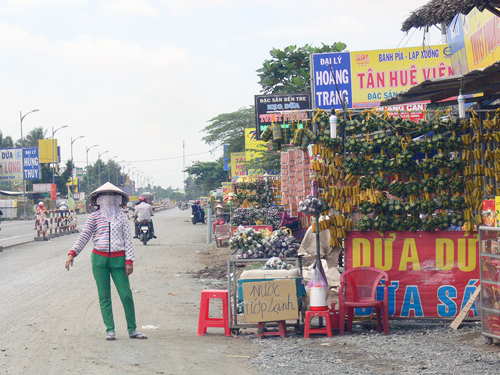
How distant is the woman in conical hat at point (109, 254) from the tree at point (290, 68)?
15139mm

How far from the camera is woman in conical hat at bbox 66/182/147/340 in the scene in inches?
285

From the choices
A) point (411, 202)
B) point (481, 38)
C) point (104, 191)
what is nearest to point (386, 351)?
point (411, 202)

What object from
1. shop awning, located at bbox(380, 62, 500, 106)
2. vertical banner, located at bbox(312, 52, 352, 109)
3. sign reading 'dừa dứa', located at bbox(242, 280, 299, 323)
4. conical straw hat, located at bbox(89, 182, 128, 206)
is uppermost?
vertical banner, located at bbox(312, 52, 352, 109)

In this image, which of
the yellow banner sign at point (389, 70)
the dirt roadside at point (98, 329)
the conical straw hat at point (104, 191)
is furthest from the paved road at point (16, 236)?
the conical straw hat at point (104, 191)

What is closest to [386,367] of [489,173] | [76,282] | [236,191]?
[489,173]

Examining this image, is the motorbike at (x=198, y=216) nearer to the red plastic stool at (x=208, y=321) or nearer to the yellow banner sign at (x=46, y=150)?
the yellow banner sign at (x=46, y=150)

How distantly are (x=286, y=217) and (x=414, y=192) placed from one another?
7.67 metres

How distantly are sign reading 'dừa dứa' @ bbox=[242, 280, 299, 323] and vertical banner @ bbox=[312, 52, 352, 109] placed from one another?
951cm

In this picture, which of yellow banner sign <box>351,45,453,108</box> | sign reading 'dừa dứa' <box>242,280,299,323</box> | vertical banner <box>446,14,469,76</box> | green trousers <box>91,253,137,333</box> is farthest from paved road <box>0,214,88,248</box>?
sign reading 'dừa dứa' <box>242,280,299,323</box>

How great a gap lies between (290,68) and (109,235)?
15948 millimetres

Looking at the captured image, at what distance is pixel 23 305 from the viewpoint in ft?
31.6

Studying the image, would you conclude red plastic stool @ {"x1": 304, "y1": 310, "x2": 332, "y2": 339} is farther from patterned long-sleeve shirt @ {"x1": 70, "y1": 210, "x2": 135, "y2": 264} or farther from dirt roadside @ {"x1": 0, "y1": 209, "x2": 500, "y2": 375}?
patterned long-sleeve shirt @ {"x1": 70, "y1": 210, "x2": 135, "y2": 264}

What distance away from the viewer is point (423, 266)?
774 cm

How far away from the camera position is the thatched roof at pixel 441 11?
21.0ft
